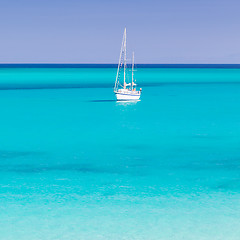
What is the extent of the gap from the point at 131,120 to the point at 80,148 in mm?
13490

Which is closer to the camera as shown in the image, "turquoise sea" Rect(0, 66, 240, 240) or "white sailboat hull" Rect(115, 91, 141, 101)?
"turquoise sea" Rect(0, 66, 240, 240)

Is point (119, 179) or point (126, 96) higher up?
point (119, 179)

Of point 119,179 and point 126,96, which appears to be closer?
point 119,179

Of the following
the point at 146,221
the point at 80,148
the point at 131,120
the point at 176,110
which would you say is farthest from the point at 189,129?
the point at 146,221

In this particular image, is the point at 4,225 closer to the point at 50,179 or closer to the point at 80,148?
the point at 50,179

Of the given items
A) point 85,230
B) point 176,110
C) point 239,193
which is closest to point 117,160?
point 239,193

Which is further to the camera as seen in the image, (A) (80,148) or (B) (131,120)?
(B) (131,120)

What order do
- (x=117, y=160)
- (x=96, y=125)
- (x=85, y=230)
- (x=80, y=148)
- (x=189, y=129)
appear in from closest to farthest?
(x=85, y=230)
(x=117, y=160)
(x=80, y=148)
(x=189, y=129)
(x=96, y=125)

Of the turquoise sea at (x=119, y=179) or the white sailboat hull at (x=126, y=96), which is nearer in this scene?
the turquoise sea at (x=119, y=179)

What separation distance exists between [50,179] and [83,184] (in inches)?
60.7

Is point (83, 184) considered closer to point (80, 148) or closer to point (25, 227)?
point (25, 227)

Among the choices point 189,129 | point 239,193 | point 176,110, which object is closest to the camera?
point 239,193

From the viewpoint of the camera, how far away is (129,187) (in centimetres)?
1736

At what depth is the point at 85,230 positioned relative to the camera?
13.2m
